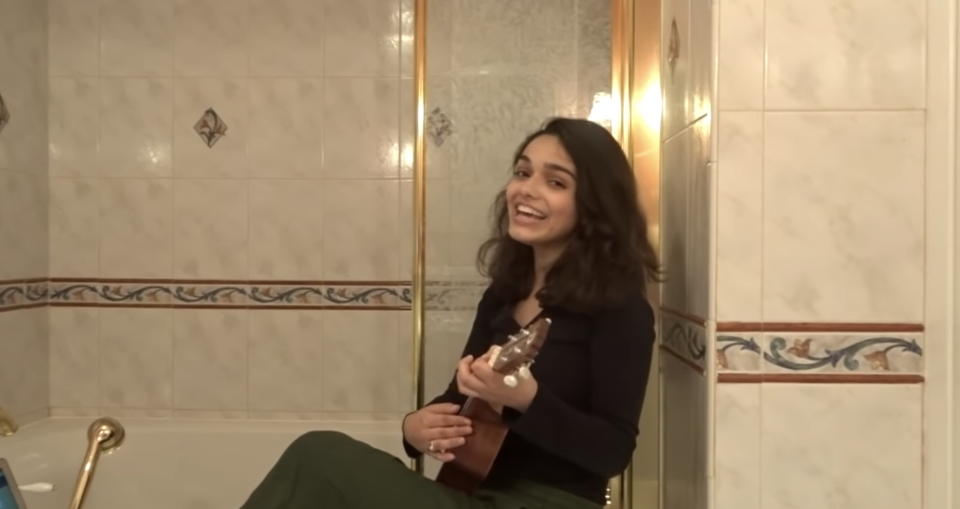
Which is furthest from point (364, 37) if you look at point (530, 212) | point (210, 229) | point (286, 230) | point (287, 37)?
point (530, 212)

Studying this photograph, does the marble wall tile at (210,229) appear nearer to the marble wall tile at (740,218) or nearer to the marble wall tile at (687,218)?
the marble wall tile at (687,218)

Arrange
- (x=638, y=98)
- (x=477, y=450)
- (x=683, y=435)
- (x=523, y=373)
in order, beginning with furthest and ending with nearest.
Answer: (x=638, y=98), (x=683, y=435), (x=477, y=450), (x=523, y=373)

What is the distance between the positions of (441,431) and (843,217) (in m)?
0.64

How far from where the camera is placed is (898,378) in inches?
43.8

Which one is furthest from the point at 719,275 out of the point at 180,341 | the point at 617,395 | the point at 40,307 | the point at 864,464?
the point at 40,307

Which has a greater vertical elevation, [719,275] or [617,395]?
[719,275]

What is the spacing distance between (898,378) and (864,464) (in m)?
0.13

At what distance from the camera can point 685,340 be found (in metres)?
1.28

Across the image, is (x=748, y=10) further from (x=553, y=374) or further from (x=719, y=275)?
(x=553, y=374)

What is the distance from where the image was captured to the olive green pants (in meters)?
1.13

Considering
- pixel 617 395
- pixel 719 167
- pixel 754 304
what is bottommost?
pixel 617 395

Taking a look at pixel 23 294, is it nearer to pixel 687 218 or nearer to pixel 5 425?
pixel 5 425

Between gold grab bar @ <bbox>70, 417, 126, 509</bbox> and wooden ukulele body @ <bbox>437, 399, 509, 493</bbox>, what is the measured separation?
2.53ft

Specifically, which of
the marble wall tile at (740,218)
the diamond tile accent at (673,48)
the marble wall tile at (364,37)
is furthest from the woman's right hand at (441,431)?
the marble wall tile at (364,37)
